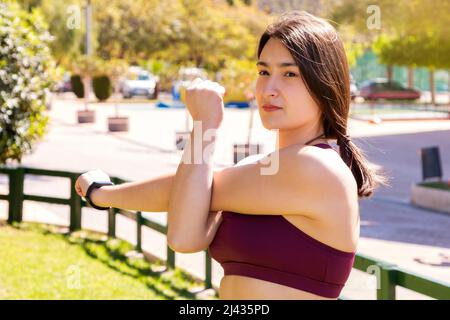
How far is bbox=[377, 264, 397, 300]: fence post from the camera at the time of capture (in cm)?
581

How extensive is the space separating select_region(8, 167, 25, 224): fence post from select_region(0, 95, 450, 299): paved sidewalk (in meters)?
0.41

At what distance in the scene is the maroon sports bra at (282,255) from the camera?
231 cm

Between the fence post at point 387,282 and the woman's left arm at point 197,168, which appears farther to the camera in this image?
the fence post at point 387,282

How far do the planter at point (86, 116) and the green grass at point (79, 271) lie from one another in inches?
993

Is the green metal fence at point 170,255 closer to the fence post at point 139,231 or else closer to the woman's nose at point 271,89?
the fence post at point 139,231

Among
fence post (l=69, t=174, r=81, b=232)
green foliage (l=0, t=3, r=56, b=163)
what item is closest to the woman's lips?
green foliage (l=0, t=3, r=56, b=163)

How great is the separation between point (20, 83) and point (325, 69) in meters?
10.1

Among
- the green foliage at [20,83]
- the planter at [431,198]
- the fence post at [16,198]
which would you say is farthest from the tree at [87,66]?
the green foliage at [20,83]

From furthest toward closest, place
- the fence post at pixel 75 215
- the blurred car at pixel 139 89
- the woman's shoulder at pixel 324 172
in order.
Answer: the blurred car at pixel 139 89 < the fence post at pixel 75 215 < the woman's shoulder at pixel 324 172

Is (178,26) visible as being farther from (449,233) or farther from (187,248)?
(187,248)

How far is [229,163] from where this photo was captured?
2247 cm

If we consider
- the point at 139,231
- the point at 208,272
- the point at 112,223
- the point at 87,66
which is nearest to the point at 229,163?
the point at 112,223

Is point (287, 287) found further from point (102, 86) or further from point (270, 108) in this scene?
point (102, 86)

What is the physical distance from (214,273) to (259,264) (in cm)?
799
